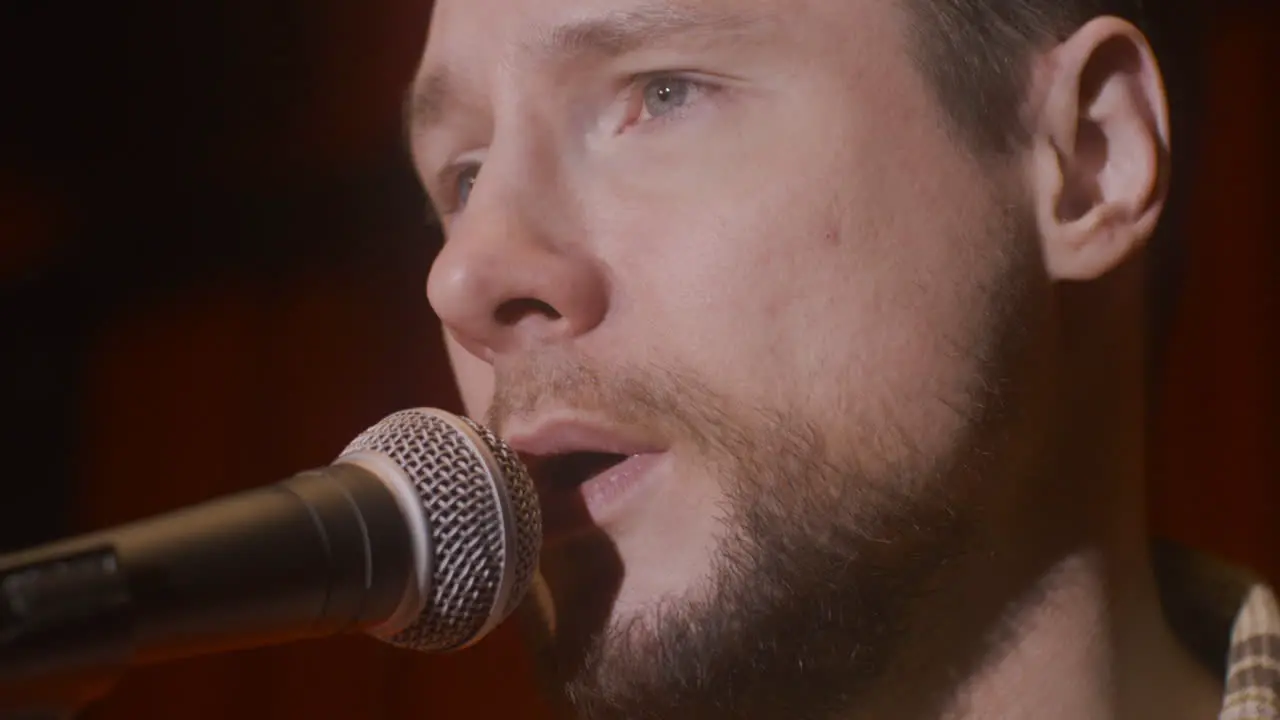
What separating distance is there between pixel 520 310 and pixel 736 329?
0.17m

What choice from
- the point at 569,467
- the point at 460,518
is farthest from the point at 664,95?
the point at 460,518

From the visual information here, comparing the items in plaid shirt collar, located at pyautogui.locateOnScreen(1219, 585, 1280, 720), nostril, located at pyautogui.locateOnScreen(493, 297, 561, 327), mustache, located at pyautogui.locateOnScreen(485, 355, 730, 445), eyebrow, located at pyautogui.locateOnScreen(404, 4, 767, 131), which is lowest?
plaid shirt collar, located at pyautogui.locateOnScreen(1219, 585, 1280, 720)

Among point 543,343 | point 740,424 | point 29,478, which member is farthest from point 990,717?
point 29,478

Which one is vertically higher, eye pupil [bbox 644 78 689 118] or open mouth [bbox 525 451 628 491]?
eye pupil [bbox 644 78 689 118]

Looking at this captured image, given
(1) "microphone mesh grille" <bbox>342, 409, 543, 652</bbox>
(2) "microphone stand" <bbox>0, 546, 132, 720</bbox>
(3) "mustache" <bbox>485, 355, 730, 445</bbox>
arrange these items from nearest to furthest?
(2) "microphone stand" <bbox>0, 546, 132, 720</bbox> → (1) "microphone mesh grille" <bbox>342, 409, 543, 652</bbox> → (3) "mustache" <bbox>485, 355, 730, 445</bbox>

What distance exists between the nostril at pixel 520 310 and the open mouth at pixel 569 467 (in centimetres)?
11

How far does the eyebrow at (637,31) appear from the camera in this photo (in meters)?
1.01

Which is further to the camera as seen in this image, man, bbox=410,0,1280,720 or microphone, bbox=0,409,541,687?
man, bbox=410,0,1280,720

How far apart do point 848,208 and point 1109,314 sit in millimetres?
315

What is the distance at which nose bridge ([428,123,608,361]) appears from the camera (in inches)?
38.4

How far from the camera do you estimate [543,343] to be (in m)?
0.99

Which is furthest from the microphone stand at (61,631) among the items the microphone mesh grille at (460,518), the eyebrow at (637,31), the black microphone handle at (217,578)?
the eyebrow at (637,31)

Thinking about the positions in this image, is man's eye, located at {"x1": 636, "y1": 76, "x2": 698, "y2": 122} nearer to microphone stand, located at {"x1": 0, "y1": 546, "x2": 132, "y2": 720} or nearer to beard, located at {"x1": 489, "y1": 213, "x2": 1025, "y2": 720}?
beard, located at {"x1": 489, "y1": 213, "x2": 1025, "y2": 720}

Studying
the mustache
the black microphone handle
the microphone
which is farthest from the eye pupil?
the black microphone handle
